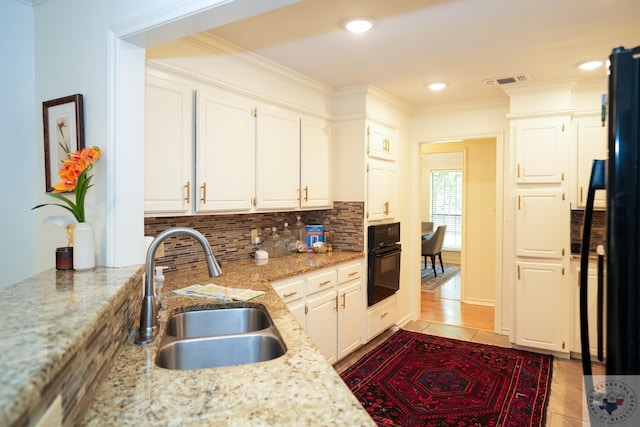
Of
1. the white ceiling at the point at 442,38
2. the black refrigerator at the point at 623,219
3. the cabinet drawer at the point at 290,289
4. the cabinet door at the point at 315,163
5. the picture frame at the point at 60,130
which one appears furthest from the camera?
the cabinet door at the point at 315,163

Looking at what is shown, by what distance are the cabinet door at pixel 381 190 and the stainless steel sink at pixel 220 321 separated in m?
2.12

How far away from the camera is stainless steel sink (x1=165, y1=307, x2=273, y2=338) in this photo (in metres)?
1.77

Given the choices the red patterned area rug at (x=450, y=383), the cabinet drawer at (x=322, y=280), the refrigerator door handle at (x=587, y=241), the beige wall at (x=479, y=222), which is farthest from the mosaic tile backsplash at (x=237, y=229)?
the beige wall at (x=479, y=222)

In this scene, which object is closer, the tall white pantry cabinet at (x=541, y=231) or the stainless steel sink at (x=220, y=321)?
the stainless steel sink at (x=220, y=321)

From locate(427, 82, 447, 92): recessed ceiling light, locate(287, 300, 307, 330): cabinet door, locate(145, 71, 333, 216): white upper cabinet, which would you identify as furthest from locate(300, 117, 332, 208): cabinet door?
locate(427, 82, 447, 92): recessed ceiling light

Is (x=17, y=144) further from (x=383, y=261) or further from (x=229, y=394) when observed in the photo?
(x=383, y=261)

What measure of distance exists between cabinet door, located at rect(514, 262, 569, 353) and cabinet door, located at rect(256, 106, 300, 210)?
2.21 meters

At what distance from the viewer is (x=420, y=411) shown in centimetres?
263

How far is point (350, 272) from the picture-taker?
3469 millimetres

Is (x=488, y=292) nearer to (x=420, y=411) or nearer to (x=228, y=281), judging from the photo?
(x=420, y=411)

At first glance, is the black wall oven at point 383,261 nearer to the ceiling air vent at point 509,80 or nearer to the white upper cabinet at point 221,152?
the white upper cabinet at point 221,152

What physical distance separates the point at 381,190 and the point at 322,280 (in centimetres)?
127

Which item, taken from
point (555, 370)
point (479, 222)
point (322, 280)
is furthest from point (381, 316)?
point (479, 222)

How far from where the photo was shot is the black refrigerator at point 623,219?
0.84 metres
